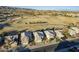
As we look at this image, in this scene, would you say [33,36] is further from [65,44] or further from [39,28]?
[65,44]

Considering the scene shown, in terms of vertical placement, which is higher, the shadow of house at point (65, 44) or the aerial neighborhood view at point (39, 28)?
the aerial neighborhood view at point (39, 28)

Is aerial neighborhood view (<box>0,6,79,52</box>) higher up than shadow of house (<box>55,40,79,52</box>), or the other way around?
aerial neighborhood view (<box>0,6,79,52</box>)

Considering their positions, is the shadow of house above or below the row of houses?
below

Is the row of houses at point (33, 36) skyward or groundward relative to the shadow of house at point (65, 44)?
skyward

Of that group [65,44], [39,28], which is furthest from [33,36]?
[65,44]
